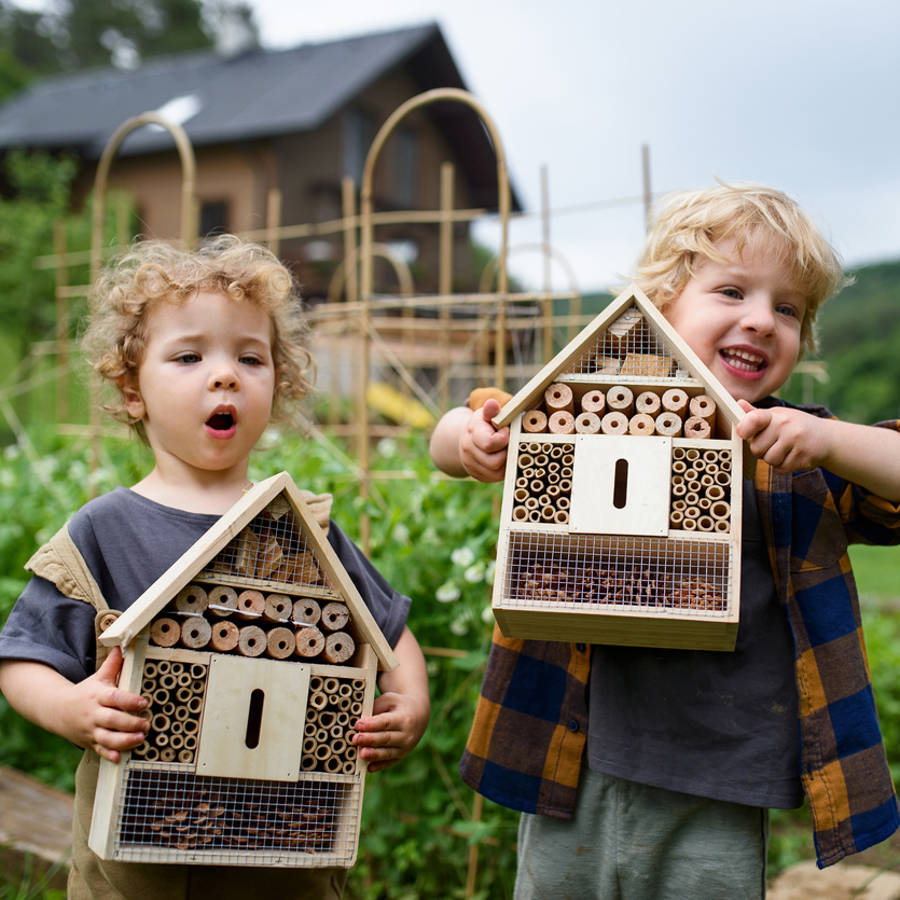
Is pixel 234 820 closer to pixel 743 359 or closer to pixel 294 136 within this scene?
pixel 743 359

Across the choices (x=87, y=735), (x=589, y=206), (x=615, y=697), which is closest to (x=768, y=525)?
(x=615, y=697)

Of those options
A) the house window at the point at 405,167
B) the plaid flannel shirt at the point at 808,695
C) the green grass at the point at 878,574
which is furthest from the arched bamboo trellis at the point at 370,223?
the house window at the point at 405,167

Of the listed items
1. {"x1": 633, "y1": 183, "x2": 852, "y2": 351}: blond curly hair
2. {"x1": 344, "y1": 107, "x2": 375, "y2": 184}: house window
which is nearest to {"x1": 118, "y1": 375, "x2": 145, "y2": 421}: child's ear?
{"x1": 633, "y1": 183, "x2": 852, "y2": 351}: blond curly hair

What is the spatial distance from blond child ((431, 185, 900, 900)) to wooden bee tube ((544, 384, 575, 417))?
10 centimetres

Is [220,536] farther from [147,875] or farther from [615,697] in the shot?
[615,697]

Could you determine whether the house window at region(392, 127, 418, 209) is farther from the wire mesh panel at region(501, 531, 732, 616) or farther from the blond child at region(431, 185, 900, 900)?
the wire mesh panel at region(501, 531, 732, 616)

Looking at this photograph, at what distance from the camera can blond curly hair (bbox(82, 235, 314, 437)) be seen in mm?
1836

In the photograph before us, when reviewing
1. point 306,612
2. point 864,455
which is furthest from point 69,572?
point 864,455

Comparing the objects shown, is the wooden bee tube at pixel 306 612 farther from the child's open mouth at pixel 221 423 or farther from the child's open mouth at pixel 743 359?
the child's open mouth at pixel 743 359

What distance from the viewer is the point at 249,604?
1.63m

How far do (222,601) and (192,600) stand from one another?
0.05m

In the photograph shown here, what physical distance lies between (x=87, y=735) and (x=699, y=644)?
1.00m

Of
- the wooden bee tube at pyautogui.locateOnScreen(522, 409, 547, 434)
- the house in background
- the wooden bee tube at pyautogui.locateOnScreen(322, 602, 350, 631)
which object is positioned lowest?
the wooden bee tube at pyautogui.locateOnScreen(322, 602, 350, 631)

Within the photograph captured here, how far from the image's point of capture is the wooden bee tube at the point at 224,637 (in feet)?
5.25
